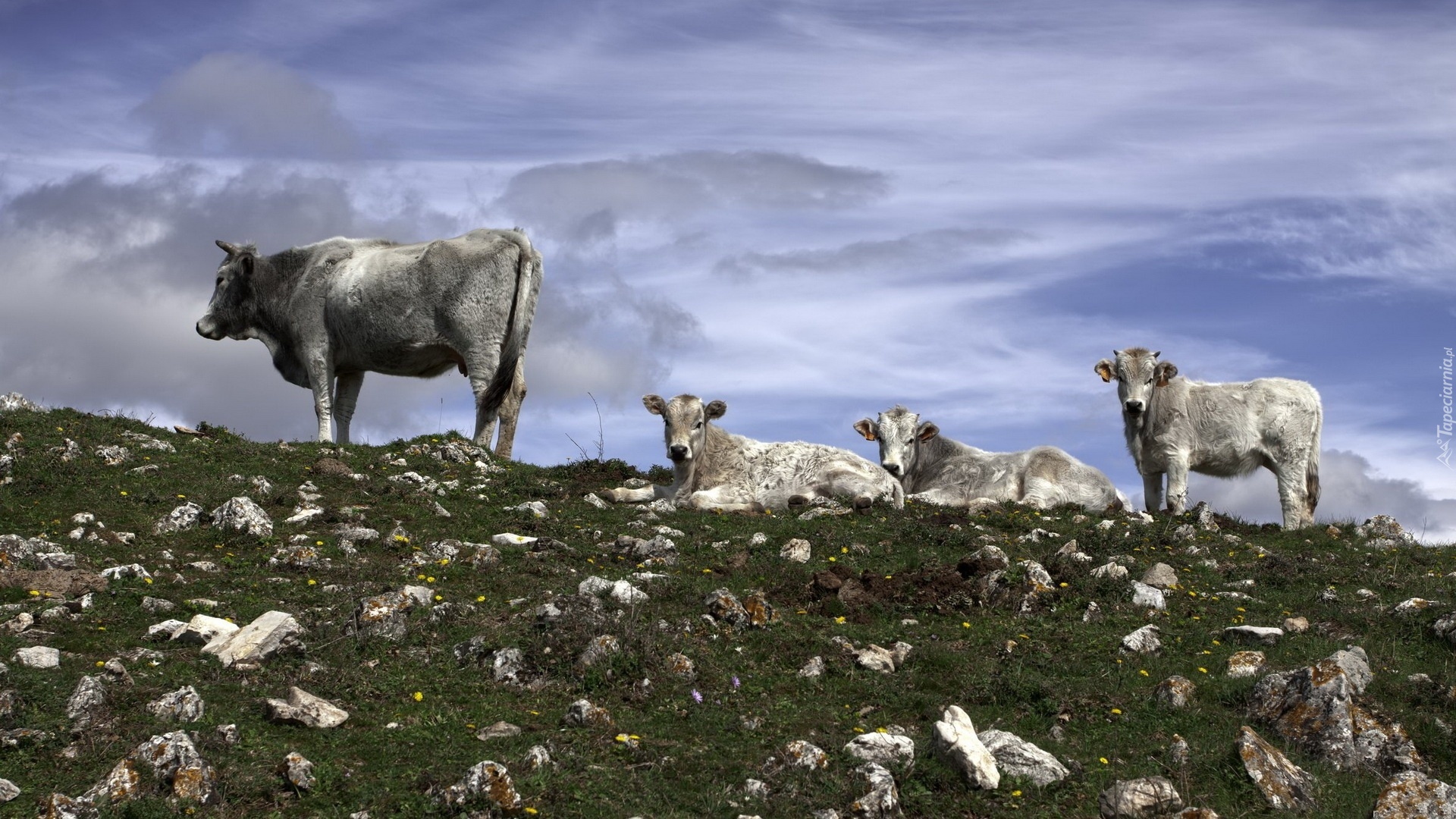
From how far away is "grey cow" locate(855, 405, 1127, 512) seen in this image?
23.4m

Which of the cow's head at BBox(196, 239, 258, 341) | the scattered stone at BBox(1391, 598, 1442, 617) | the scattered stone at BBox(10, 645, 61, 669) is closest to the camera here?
the scattered stone at BBox(10, 645, 61, 669)

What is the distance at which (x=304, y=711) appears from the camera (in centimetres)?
1027

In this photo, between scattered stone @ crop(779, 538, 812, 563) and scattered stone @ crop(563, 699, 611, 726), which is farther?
scattered stone @ crop(779, 538, 812, 563)

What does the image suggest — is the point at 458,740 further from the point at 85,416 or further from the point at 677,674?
the point at 85,416

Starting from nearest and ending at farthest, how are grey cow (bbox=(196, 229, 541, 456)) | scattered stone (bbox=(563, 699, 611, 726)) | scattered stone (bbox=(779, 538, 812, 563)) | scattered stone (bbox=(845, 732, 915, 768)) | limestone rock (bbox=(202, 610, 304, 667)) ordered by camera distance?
scattered stone (bbox=(845, 732, 915, 768)), scattered stone (bbox=(563, 699, 611, 726)), limestone rock (bbox=(202, 610, 304, 667)), scattered stone (bbox=(779, 538, 812, 563)), grey cow (bbox=(196, 229, 541, 456))

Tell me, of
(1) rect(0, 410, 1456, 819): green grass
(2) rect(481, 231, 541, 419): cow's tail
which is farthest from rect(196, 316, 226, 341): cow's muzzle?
(1) rect(0, 410, 1456, 819): green grass


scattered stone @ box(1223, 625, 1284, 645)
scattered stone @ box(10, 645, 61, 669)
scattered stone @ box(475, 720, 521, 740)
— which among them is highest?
scattered stone @ box(1223, 625, 1284, 645)

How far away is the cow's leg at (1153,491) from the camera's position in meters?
24.9

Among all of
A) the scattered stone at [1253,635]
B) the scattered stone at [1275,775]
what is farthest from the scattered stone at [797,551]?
the scattered stone at [1275,775]

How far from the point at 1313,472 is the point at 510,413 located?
14.8 meters

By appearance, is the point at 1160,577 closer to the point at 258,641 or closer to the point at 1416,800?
the point at 1416,800

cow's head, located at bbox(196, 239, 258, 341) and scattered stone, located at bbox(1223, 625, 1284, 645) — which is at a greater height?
cow's head, located at bbox(196, 239, 258, 341)

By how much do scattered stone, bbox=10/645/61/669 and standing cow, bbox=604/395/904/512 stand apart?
33.0 ft

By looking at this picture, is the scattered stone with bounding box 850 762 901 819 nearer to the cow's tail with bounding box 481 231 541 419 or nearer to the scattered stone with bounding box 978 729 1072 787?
the scattered stone with bounding box 978 729 1072 787
